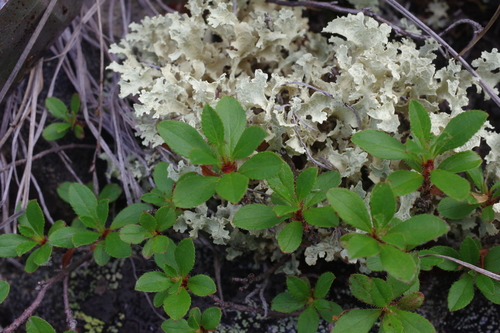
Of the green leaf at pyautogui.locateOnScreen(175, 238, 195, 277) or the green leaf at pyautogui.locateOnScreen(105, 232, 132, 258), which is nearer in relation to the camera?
the green leaf at pyautogui.locateOnScreen(175, 238, 195, 277)

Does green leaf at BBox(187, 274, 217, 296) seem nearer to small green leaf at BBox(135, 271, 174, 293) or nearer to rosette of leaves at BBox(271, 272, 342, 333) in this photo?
small green leaf at BBox(135, 271, 174, 293)

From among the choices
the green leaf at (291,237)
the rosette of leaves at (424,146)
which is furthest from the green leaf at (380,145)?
the green leaf at (291,237)

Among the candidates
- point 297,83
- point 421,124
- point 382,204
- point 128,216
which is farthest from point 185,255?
point 421,124

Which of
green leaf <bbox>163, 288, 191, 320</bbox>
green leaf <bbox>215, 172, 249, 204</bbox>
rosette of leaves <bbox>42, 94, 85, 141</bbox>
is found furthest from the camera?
rosette of leaves <bbox>42, 94, 85, 141</bbox>

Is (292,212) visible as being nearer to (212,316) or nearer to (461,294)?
(212,316)

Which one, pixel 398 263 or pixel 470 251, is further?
pixel 470 251

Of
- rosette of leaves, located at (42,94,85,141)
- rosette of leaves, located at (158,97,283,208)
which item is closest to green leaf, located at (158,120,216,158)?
rosette of leaves, located at (158,97,283,208)

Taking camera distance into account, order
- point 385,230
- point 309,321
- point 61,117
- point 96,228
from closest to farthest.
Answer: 1. point 385,230
2. point 309,321
3. point 96,228
4. point 61,117
